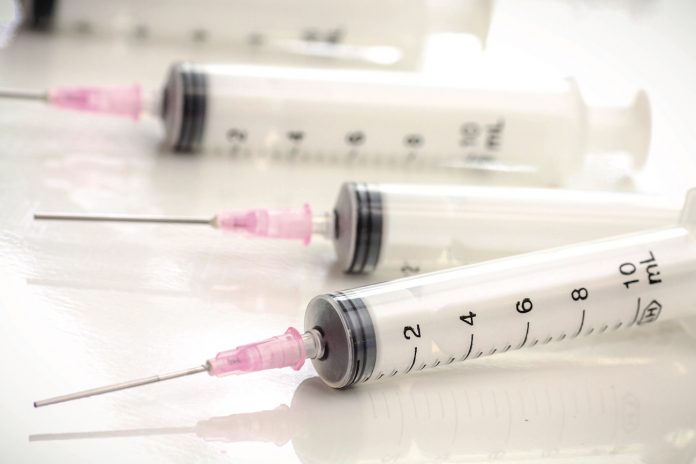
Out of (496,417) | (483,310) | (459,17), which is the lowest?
(496,417)

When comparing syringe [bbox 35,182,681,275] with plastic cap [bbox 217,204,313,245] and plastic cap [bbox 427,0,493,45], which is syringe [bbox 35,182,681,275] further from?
plastic cap [bbox 427,0,493,45]

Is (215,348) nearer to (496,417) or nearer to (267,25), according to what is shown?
(496,417)

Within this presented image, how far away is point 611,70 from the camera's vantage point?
2.29 metres

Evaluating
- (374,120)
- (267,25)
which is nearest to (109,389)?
(374,120)

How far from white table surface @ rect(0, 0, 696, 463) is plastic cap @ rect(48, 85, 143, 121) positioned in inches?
2.8

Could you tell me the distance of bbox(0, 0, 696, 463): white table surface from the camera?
1.06 m

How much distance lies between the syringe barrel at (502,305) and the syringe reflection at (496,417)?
33mm

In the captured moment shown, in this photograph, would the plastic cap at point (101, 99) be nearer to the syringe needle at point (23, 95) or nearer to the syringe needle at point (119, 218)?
the syringe needle at point (23, 95)

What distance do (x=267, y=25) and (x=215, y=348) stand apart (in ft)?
3.94

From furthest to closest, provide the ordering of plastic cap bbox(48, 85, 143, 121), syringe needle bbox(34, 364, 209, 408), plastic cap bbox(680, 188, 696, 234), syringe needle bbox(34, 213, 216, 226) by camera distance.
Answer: plastic cap bbox(48, 85, 143, 121) < syringe needle bbox(34, 213, 216, 226) < plastic cap bbox(680, 188, 696, 234) < syringe needle bbox(34, 364, 209, 408)

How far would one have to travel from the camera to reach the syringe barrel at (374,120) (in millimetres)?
1743

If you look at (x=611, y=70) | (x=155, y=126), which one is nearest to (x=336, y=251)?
(x=155, y=126)

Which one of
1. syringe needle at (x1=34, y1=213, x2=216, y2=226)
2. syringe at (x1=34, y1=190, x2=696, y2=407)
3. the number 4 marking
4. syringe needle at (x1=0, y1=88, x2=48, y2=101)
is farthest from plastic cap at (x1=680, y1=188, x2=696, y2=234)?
syringe needle at (x1=0, y1=88, x2=48, y2=101)

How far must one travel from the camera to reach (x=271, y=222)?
1370 millimetres
